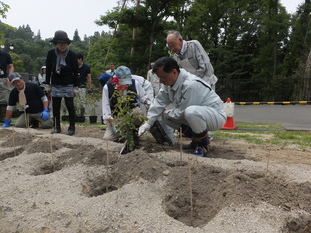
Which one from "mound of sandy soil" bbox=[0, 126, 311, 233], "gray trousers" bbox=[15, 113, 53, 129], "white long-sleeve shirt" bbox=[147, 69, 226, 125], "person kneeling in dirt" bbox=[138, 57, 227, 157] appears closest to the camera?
"mound of sandy soil" bbox=[0, 126, 311, 233]

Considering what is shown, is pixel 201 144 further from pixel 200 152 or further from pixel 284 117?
pixel 284 117

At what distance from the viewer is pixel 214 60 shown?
2009 centimetres

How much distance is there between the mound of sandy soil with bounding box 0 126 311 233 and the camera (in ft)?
5.39

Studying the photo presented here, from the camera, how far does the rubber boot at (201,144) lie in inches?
120

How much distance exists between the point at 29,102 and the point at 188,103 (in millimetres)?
3537

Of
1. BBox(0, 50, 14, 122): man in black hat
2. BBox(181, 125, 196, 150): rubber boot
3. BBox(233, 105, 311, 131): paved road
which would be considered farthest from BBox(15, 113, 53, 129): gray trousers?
BBox(233, 105, 311, 131): paved road

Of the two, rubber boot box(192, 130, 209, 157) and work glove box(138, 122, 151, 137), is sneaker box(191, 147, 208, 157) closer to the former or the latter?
rubber boot box(192, 130, 209, 157)

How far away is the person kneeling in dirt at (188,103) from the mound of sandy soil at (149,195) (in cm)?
37

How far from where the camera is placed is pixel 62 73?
444cm

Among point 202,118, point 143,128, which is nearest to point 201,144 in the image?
point 202,118

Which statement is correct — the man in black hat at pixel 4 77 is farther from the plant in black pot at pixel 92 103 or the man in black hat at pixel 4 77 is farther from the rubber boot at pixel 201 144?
the rubber boot at pixel 201 144

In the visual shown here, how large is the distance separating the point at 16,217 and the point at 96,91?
245 inches

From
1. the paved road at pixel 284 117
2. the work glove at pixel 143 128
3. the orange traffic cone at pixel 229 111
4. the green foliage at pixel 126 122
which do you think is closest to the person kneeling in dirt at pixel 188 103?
the work glove at pixel 143 128

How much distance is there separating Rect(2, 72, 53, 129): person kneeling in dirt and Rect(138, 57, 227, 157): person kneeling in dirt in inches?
114
